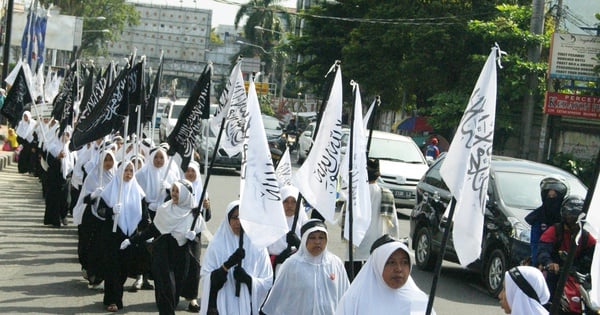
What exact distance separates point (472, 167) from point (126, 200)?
594 cm

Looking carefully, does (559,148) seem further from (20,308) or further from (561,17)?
(20,308)

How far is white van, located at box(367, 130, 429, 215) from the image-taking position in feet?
70.1

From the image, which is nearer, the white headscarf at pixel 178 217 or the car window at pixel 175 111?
the white headscarf at pixel 178 217

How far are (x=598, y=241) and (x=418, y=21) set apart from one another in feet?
125

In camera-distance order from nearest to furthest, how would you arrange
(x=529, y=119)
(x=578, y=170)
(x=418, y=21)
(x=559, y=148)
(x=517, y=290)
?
(x=517, y=290) < (x=578, y=170) < (x=529, y=119) < (x=559, y=148) < (x=418, y=21)

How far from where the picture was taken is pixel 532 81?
104ft

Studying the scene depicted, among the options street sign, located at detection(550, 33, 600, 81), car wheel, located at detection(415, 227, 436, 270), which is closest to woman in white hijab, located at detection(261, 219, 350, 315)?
car wheel, located at detection(415, 227, 436, 270)

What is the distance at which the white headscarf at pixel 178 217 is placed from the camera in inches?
391

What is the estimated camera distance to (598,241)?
15.2ft

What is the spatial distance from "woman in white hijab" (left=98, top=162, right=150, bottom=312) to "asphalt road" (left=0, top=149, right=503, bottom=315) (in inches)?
14.0

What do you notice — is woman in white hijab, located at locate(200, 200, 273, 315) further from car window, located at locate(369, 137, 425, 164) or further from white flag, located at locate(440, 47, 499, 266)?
car window, located at locate(369, 137, 425, 164)

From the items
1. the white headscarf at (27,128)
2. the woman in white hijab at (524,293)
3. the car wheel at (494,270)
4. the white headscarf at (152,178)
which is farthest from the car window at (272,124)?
the woman in white hijab at (524,293)

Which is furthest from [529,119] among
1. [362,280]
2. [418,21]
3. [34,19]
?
[362,280]

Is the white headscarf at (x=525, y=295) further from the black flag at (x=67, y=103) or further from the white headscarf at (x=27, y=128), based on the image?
the white headscarf at (x=27, y=128)
